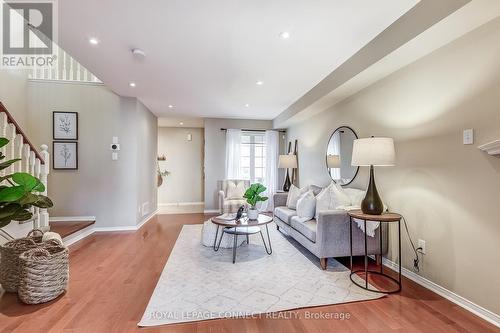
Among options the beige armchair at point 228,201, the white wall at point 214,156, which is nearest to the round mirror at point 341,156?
the beige armchair at point 228,201

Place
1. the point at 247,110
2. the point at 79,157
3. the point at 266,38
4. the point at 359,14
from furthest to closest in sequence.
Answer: the point at 247,110, the point at 79,157, the point at 266,38, the point at 359,14

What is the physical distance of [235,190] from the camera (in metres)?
5.83

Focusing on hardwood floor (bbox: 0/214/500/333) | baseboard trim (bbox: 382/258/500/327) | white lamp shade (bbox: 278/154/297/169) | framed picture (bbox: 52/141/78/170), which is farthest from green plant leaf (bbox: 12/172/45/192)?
white lamp shade (bbox: 278/154/297/169)

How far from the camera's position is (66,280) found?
2336 millimetres

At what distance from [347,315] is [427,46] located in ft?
8.10

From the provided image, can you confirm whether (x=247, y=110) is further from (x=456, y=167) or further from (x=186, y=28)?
(x=456, y=167)

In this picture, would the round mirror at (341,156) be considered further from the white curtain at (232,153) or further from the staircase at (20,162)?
the staircase at (20,162)

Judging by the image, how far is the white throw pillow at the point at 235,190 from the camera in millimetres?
5770

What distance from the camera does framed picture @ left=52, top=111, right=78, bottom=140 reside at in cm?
448

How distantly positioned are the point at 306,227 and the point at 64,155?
4508 mm

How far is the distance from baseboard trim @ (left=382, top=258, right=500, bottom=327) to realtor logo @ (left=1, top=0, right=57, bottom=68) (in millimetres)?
4403

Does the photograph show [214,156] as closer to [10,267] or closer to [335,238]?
[335,238]

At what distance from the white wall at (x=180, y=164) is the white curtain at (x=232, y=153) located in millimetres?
1743

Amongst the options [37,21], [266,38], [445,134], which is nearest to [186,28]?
[266,38]
